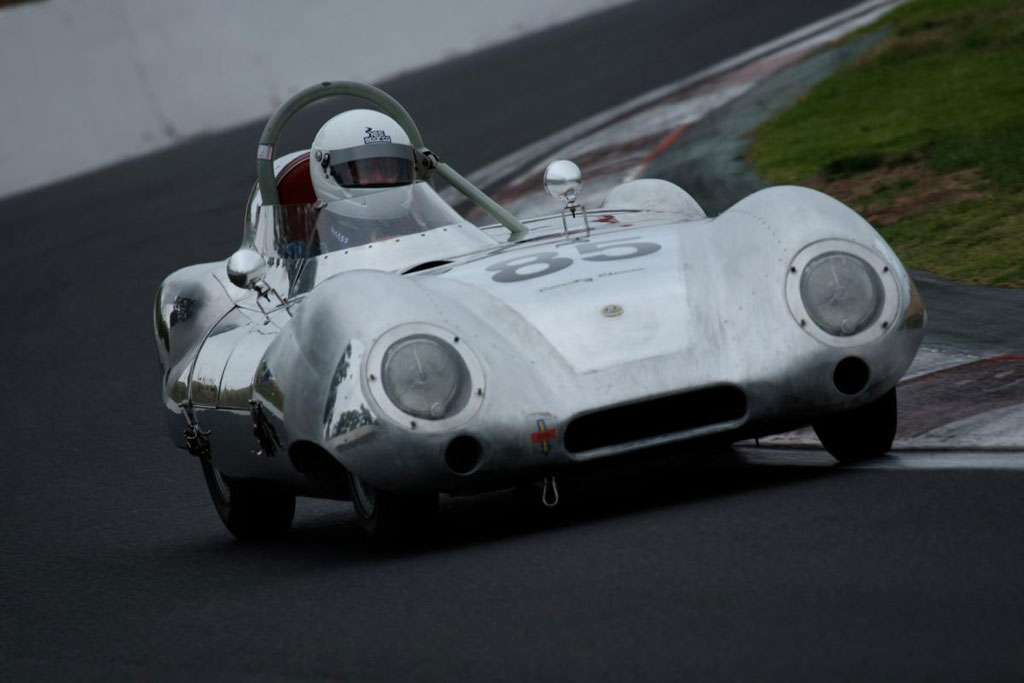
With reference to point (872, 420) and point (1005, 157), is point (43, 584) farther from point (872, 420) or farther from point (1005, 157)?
point (1005, 157)

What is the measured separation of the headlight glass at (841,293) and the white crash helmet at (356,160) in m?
2.14

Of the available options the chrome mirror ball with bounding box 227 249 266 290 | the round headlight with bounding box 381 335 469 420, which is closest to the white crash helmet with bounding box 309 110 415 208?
the chrome mirror ball with bounding box 227 249 266 290

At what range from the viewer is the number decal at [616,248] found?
595 centimetres

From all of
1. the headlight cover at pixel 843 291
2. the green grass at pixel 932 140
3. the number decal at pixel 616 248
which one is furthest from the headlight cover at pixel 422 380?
the green grass at pixel 932 140

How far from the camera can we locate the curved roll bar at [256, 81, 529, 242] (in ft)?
24.1

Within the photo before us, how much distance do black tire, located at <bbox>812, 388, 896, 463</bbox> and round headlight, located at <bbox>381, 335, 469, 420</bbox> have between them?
1.19 m

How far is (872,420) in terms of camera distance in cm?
580

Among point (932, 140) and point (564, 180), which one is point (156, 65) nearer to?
point (932, 140)

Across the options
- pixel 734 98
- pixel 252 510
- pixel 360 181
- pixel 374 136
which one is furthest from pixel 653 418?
pixel 734 98

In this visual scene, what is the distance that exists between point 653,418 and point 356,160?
7.37 ft

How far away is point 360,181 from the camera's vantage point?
7148mm

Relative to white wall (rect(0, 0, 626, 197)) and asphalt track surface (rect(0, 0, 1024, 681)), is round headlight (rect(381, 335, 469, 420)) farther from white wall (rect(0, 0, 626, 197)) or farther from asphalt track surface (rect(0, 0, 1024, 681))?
white wall (rect(0, 0, 626, 197))

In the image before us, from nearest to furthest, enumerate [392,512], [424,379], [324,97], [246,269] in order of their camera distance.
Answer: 1. [424,379]
2. [392,512]
3. [246,269]
4. [324,97]

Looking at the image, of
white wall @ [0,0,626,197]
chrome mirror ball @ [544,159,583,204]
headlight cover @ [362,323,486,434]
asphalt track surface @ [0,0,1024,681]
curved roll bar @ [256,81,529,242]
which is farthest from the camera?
white wall @ [0,0,626,197]
